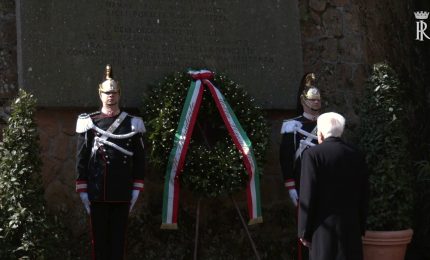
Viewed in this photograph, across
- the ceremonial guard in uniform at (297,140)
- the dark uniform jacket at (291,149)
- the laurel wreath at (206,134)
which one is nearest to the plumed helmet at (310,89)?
the ceremonial guard in uniform at (297,140)

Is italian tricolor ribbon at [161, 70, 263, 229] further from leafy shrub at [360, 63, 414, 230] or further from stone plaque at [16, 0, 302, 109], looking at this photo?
leafy shrub at [360, 63, 414, 230]

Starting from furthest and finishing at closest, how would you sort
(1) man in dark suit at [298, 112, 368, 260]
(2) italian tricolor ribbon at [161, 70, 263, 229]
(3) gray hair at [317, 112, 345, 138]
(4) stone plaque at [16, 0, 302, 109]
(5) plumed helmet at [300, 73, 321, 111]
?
(5) plumed helmet at [300, 73, 321, 111], (4) stone plaque at [16, 0, 302, 109], (2) italian tricolor ribbon at [161, 70, 263, 229], (3) gray hair at [317, 112, 345, 138], (1) man in dark suit at [298, 112, 368, 260]

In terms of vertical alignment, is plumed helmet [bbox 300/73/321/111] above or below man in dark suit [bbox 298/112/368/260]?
above

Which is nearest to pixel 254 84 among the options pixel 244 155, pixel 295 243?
pixel 244 155

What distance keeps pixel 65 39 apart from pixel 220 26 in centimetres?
148

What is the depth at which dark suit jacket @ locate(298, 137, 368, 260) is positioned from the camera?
4367 millimetres

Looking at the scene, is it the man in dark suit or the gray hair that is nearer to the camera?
the man in dark suit

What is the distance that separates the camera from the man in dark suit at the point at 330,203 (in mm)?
4367

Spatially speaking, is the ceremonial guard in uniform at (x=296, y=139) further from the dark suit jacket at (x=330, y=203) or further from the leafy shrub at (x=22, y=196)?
the leafy shrub at (x=22, y=196)

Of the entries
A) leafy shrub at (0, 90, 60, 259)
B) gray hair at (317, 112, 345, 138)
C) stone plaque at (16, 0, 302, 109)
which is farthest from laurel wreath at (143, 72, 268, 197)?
gray hair at (317, 112, 345, 138)

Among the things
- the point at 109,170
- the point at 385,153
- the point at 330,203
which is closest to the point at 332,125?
the point at 330,203

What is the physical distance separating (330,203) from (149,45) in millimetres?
2642

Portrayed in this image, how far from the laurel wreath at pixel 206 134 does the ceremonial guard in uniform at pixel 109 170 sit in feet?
1.30

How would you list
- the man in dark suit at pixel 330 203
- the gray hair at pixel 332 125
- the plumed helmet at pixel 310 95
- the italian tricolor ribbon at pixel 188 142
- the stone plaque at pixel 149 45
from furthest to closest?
the plumed helmet at pixel 310 95 < the stone plaque at pixel 149 45 < the italian tricolor ribbon at pixel 188 142 < the gray hair at pixel 332 125 < the man in dark suit at pixel 330 203
